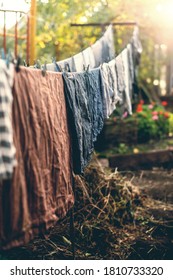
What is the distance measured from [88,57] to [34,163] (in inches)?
155

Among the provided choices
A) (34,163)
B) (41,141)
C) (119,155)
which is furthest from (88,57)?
(34,163)

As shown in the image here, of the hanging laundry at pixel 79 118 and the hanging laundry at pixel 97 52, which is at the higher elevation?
the hanging laundry at pixel 97 52

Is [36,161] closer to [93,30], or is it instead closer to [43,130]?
[43,130]

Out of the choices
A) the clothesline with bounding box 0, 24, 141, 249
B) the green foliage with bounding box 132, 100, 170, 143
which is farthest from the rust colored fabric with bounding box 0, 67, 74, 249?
the green foliage with bounding box 132, 100, 170, 143

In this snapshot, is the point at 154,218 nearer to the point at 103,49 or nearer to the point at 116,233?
the point at 116,233

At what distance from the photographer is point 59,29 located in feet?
37.9

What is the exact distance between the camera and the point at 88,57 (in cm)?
695

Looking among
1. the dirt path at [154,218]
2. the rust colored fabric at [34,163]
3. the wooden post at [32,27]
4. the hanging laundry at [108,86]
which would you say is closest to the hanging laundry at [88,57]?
the hanging laundry at [108,86]

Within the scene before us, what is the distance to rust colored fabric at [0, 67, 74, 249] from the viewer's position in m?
3.08

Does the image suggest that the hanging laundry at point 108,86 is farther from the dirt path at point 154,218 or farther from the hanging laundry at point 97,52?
the dirt path at point 154,218

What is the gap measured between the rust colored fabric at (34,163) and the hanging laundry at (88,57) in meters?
2.77

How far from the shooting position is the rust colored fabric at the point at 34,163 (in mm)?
3080

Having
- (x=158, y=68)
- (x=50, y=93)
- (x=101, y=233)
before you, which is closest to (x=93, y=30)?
(x=158, y=68)
